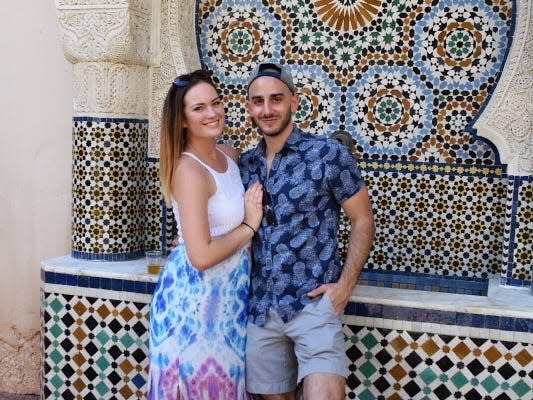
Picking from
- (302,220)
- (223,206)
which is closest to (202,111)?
(223,206)

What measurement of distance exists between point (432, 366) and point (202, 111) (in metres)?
1.39

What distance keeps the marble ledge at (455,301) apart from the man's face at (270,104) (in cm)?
86

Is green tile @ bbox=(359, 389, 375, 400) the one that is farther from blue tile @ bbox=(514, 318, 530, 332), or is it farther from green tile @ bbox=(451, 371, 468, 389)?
blue tile @ bbox=(514, 318, 530, 332)

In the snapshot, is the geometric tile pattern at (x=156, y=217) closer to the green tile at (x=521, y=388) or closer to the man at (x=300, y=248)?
the man at (x=300, y=248)

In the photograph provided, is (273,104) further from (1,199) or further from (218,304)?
(1,199)

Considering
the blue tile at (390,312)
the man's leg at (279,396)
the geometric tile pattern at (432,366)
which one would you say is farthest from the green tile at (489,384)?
the man's leg at (279,396)

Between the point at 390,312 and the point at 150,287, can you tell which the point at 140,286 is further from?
the point at 390,312

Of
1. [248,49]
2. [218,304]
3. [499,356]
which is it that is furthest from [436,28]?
[218,304]

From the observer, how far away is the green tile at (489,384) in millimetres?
2773

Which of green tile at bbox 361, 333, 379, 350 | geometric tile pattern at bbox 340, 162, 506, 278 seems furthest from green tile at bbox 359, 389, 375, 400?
geometric tile pattern at bbox 340, 162, 506, 278

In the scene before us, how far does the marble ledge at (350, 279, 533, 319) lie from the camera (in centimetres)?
278

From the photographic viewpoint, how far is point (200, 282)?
2459 millimetres

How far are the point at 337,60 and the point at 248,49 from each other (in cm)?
48

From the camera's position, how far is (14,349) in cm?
397
